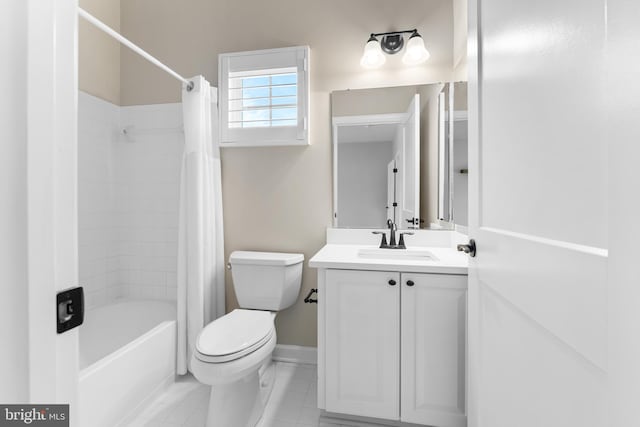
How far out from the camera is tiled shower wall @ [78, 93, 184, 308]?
211cm

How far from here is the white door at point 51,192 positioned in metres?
0.46

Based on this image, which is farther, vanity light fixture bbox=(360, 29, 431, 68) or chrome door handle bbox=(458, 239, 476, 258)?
vanity light fixture bbox=(360, 29, 431, 68)

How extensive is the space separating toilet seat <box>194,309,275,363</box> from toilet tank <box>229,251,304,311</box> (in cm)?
16

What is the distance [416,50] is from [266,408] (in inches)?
86.4

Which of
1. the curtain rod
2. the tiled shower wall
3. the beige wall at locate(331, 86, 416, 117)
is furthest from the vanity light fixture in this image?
the tiled shower wall

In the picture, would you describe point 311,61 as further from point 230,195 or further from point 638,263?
point 638,263

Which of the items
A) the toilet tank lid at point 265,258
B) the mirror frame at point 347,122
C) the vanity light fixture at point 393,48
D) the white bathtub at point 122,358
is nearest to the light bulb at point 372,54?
the vanity light fixture at point 393,48

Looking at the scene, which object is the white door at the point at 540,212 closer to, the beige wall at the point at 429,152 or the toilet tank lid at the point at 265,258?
the beige wall at the point at 429,152

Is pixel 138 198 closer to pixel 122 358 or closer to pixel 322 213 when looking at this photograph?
pixel 122 358

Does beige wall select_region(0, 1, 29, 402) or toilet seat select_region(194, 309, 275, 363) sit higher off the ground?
beige wall select_region(0, 1, 29, 402)

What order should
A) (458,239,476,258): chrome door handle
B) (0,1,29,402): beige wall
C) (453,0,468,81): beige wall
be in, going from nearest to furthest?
1. (0,1,29,402): beige wall
2. (458,239,476,258): chrome door handle
3. (453,0,468,81): beige wall

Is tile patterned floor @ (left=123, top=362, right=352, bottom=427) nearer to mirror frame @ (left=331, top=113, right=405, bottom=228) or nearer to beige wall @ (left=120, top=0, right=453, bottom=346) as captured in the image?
beige wall @ (left=120, top=0, right=453, bottom=346)

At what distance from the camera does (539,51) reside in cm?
63

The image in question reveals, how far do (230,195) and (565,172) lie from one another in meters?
1.87
